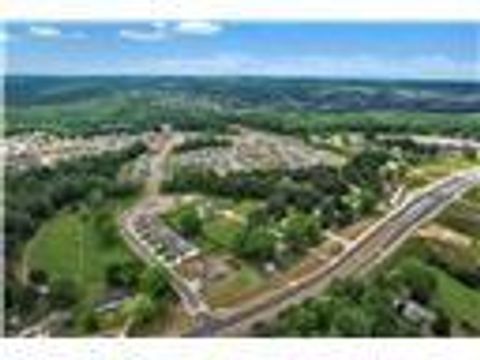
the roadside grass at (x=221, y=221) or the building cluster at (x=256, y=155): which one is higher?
the building cluster at (x=256, y=155)

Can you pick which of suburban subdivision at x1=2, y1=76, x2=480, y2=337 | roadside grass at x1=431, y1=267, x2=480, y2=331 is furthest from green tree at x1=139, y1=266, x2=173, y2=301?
roadside grass at x1=431, y1=267, x2=480, y2=331

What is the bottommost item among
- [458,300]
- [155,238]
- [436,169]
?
[458,300]

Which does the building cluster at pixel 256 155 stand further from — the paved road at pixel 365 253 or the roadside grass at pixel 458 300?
the roadside grass at pixel 458 300

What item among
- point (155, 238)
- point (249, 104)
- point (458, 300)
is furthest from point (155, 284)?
point (458, 300)

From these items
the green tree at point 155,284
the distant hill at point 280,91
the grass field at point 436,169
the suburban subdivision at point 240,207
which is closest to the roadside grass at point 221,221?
the suburban subdivision at point 240,207

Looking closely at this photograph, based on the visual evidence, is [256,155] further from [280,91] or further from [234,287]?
[234,287]

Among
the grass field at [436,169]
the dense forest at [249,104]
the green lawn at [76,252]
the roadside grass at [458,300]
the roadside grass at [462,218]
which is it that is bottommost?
the roadside grass at [458,300]

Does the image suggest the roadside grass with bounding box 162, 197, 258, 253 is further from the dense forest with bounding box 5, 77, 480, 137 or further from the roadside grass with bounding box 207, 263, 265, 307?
the dense forest with bounding box 5, 77, 480, 137

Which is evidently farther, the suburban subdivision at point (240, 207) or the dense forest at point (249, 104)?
the dense forest at point (249, 104)
